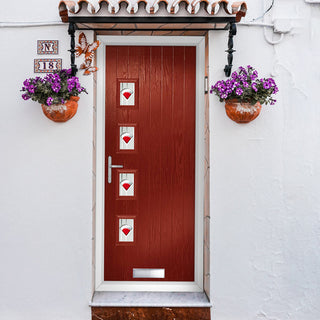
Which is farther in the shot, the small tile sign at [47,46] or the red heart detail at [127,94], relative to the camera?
the red heart detail at [127,94]

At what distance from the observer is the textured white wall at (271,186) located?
284cm

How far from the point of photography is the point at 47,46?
282 cm

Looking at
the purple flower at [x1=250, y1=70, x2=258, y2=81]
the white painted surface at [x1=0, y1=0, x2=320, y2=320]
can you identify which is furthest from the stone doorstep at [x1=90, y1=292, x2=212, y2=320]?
the purple flower at [x1=250, y1=70, x2=258, y2=81]

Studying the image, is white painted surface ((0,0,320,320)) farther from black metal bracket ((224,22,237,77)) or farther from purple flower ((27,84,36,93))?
purple flower ((27,84,36,93))

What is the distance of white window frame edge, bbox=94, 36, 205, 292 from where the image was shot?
299 centimetres

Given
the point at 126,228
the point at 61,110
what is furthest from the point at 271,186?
the point at 61,110

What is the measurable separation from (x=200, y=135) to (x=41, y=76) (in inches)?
62.6

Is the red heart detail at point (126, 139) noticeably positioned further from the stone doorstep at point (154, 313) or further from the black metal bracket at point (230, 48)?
the stone doorstep at point (154, 313)

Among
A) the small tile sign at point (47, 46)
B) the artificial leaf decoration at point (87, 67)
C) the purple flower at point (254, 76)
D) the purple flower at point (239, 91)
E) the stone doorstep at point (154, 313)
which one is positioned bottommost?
the stone doorstep at point (154, 313)

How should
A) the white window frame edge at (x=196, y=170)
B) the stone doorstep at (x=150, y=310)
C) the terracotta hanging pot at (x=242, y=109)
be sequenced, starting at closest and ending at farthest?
the terracotta hanging pot at (x=242, y=109)
the stone doorstep at (x=150, y=310)
the white window frame edge at (x=196, y=170)

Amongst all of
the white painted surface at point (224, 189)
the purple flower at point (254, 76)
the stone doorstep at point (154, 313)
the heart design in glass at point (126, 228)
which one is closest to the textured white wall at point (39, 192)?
the white painted surface at point (224, 189)

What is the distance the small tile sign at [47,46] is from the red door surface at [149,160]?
0.49 metres

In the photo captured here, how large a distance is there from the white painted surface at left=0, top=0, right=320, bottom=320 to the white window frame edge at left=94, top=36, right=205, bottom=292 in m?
0.18

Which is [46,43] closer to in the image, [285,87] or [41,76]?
[41,76]
